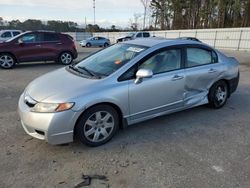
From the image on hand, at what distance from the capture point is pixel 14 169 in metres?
3.11

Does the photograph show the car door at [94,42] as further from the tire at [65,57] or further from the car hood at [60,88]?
the car hood at [60,88]

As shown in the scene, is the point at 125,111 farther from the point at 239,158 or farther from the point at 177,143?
the point at 239,158

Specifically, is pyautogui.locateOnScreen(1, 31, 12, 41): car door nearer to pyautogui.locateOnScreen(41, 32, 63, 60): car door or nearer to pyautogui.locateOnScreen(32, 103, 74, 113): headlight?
pyautogui.locateOnScreen(41, 32, 63, 60): car door

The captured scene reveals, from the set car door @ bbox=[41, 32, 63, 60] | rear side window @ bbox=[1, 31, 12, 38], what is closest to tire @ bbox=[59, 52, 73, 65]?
car door @ bbox=[41, 32, 63, 60]

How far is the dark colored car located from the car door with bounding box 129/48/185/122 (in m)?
8.42

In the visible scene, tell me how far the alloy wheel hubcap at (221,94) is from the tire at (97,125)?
99.0 inches

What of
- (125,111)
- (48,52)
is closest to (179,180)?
(125,111)

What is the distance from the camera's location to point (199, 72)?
4695 mm

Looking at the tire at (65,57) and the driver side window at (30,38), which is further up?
the driver side window at (30,38)

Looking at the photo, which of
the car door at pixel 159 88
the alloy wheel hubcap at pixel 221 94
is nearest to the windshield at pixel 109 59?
the car door at pixel 159 88

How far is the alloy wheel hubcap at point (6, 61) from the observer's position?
1074 centimetres

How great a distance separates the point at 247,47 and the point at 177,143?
2295 cm

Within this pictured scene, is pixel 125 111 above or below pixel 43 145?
above

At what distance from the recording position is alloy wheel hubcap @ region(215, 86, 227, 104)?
5.25 meters
